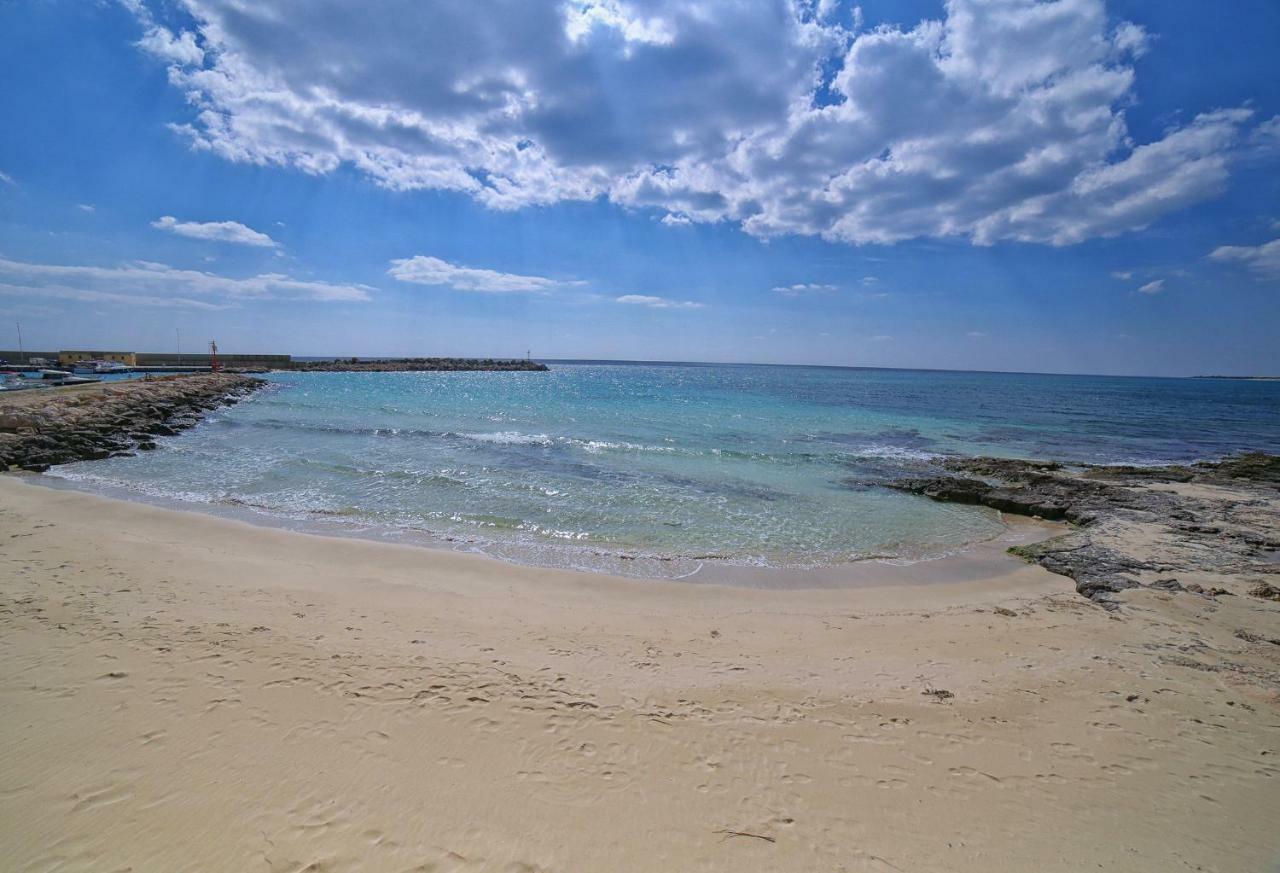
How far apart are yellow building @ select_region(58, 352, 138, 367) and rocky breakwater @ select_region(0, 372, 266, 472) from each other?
160ft

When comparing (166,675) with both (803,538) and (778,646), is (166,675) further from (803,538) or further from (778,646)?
(803,538)

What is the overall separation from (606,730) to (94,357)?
103738mm

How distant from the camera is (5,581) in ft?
21.9

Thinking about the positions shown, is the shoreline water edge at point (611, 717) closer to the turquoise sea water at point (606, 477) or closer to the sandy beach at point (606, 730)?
the sandy beach at point (606, 730)

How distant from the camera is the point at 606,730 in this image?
4.50m

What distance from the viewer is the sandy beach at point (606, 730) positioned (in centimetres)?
339

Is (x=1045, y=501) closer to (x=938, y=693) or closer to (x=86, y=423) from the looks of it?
(x=938, y=693)

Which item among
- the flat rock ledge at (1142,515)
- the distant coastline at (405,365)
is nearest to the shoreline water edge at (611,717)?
the flat rock ledge at (1142,515)

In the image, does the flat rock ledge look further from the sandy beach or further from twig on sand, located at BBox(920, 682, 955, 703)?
twig on sand, located at BBox(920, 682, 955, 703)

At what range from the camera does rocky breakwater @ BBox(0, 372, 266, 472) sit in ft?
49.6

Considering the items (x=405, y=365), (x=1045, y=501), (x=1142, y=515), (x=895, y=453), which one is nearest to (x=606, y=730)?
(x=1045, y=501)

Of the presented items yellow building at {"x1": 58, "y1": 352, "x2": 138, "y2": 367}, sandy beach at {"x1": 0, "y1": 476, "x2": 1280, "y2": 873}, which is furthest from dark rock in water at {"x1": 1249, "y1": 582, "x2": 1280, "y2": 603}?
yellow building at {"x1": 58, "y1": 352, "x2": 138, "y2": 367}

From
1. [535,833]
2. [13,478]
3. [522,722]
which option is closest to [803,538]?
[522,722]

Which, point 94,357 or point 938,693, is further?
point 94,357
